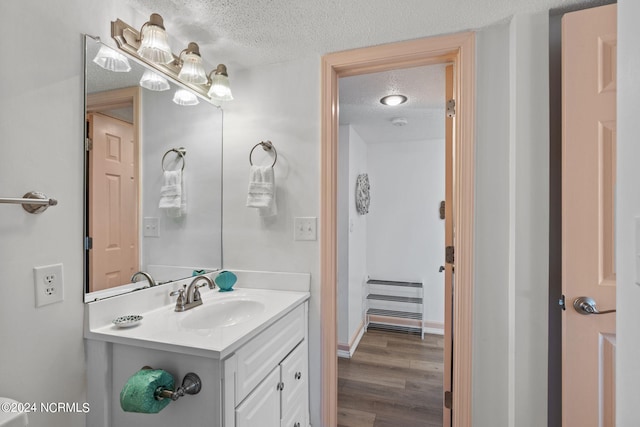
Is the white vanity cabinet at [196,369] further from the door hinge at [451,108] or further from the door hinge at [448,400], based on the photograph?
the door hinge at [451,108]

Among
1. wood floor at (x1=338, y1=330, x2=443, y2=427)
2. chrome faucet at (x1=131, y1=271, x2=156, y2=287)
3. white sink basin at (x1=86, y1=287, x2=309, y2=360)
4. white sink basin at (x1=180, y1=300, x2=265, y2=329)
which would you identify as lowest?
wood floor at (x1=338, y1=330, x2=443, y2=427)

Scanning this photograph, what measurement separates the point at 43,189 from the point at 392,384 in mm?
2333

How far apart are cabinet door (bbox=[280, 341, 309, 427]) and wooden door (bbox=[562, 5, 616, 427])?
112cm

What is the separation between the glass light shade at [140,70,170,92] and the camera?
134 centimetres

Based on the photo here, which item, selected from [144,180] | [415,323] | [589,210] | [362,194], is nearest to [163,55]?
[144,180]

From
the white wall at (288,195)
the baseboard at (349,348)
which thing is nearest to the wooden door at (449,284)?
the white wall at (288,195)

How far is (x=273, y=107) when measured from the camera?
1.73 m

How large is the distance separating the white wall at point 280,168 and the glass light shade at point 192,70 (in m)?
0.35

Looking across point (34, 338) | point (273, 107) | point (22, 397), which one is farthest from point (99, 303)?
point (273, 107)

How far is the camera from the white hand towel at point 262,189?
162 cm

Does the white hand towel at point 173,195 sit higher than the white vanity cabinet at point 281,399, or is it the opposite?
the white hand towel at point 173,195

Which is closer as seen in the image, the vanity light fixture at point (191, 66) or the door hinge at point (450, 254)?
the vanity light fixture at point (191, 66)

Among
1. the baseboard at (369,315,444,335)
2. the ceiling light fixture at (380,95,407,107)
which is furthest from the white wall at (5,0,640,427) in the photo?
the baseboard at (369,315,444,335)

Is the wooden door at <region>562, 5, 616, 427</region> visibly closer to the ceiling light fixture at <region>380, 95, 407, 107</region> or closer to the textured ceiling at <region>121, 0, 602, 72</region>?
the textured ceiling at <region>121, 0, 602, 72</region>
